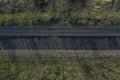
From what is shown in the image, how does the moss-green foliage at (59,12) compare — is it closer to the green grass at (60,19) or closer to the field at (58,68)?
the green grass at (60,19)

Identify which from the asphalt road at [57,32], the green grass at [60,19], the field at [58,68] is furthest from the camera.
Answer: the green grass at [60,19]

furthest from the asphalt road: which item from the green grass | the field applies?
the field

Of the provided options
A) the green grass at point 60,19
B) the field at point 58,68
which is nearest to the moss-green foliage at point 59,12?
the green grass at point 60,19

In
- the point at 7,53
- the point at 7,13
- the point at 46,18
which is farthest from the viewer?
the point at 7,13

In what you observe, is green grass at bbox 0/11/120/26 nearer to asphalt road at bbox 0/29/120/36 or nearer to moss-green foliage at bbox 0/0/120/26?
moss-green foliage at bbox 0/0/120/26

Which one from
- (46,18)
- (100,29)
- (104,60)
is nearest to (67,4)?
(46,18)

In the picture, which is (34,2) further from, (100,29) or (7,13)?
(100,29)
